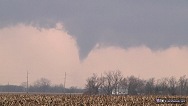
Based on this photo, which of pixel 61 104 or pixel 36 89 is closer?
pixel 61 104

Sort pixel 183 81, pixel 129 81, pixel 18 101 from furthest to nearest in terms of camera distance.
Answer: pixel 183 81 → pixel 129 81 → pixel 18 101

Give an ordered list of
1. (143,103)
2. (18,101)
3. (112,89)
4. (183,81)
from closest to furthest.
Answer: (18,101), (143,103), (112,89), (183,81)

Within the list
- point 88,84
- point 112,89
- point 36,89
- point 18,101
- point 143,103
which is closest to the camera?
point 18,101

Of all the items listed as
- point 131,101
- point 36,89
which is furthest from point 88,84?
point 36,89

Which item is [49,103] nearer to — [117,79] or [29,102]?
[29,102]

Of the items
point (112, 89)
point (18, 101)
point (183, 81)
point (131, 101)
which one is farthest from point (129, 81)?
point (18, 101)

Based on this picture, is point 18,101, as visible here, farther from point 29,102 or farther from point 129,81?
point 129,81

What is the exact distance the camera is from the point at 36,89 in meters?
188

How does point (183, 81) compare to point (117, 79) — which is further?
point (183, 81)

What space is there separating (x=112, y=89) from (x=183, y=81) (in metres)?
40.1

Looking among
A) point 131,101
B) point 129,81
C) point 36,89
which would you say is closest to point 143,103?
point 131,101

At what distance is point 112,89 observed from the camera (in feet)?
400

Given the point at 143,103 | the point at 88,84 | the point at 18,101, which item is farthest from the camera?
the point at 88,84

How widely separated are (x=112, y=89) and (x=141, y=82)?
20.7m
